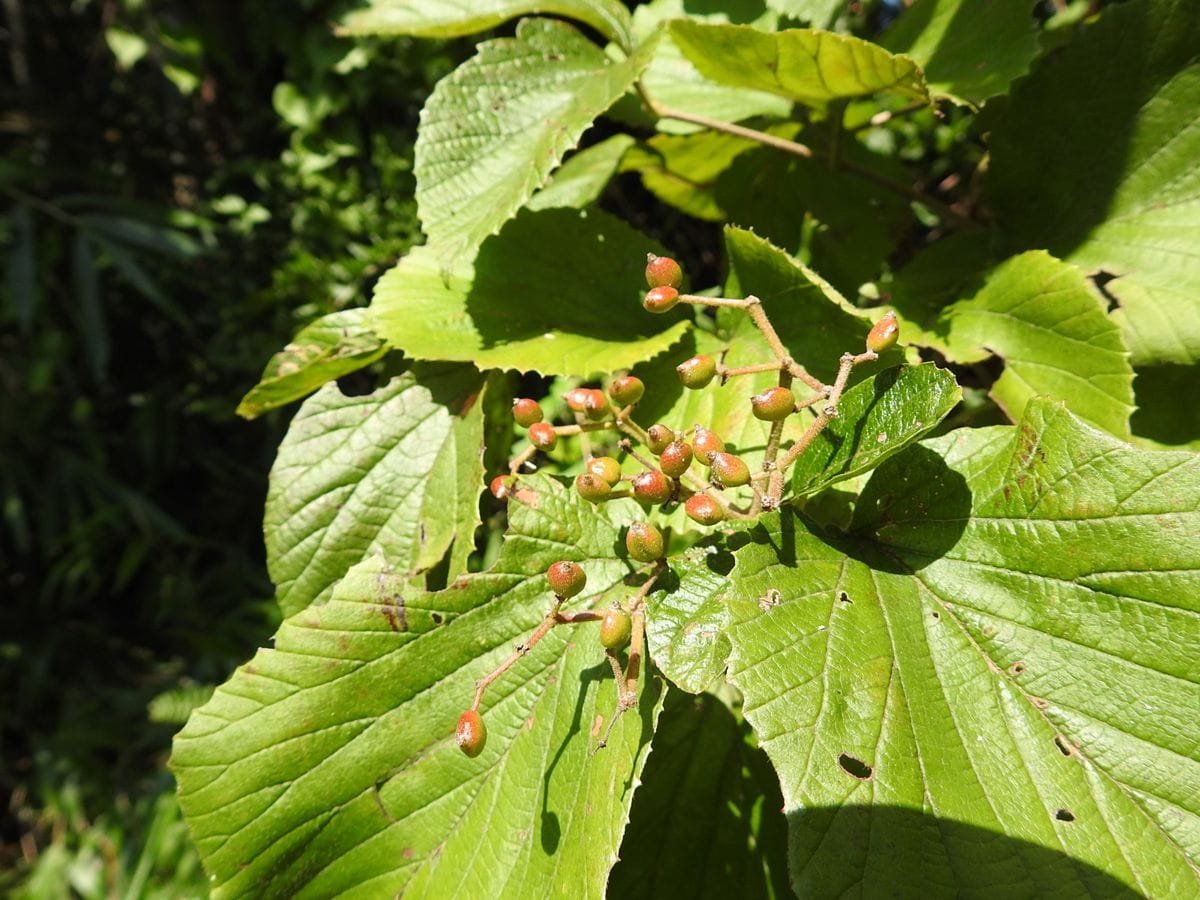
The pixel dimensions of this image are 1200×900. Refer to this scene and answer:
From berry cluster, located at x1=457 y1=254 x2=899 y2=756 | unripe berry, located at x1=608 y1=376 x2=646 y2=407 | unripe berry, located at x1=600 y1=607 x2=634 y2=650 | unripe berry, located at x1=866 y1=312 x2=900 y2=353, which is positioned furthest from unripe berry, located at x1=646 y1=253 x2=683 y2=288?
unripe berry, located at x1=600 y1=607 x2=634 y2=650

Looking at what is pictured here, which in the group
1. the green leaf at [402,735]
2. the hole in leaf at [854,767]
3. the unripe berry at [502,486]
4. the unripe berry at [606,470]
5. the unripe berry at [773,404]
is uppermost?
the unripe berry at [773,404]

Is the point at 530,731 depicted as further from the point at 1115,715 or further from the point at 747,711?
the point at 1115,715

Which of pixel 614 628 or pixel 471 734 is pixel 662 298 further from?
pixel 471 734

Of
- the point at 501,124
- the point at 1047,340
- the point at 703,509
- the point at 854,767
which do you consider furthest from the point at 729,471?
the point at 501,124

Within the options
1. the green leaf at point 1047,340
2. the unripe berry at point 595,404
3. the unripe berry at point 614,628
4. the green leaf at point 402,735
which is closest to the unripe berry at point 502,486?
the green leaf at point 402,735

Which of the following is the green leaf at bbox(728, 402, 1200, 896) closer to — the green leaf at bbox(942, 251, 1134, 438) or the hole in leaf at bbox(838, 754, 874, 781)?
the hole in leaf at bbox(838, 754, 874, 781)

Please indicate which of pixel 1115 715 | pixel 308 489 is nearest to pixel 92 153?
pixel 308 489

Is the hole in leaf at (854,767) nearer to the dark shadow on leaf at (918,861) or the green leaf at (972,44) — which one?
the dark shadow on leaf at (918,861)
